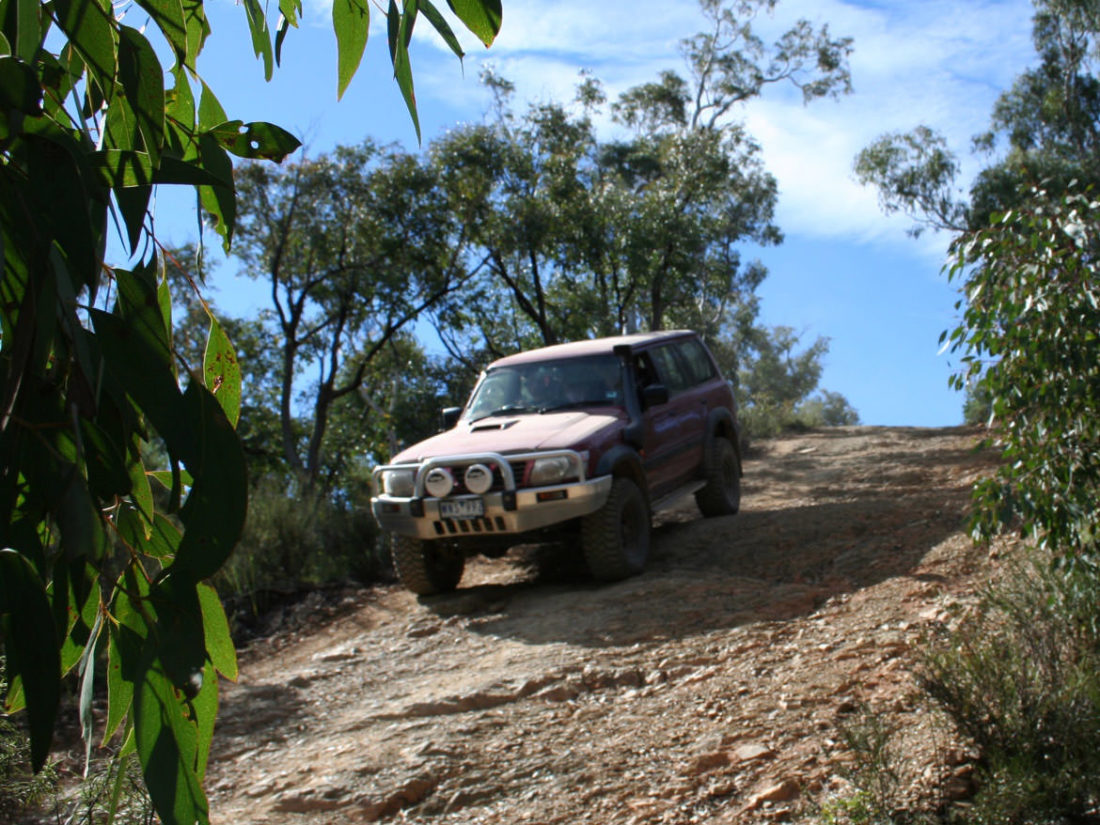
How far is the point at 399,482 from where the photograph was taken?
7582 millimetres

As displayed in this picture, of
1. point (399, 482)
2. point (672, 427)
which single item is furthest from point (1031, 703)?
point (672, 427)

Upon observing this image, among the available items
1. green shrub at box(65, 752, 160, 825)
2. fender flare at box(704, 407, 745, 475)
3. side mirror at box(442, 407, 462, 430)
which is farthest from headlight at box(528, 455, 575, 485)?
green shrub at box(65, 752, 160, 825)

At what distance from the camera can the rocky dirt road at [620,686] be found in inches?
160

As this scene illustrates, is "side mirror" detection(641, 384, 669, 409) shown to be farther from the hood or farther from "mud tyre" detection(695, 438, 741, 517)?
"mud tyre" detection(695, 438, 741, 517)

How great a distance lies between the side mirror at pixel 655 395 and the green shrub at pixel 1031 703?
147 inches

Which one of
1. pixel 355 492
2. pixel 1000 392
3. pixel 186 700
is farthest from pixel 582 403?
pixel 186 700

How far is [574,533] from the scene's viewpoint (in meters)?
7.56

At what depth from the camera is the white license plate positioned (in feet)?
23.5

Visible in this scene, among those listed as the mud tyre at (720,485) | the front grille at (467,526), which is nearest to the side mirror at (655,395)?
the mud tyre at (720,485)

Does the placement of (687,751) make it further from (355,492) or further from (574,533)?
(355,492)

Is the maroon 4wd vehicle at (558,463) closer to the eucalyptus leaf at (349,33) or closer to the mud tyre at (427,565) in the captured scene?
the mud tyre at (427,565)

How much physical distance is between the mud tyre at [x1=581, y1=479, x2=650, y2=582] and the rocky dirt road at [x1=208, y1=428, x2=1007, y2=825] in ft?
0.55

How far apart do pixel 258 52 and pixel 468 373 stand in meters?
18.4

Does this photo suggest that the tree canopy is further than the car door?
No
